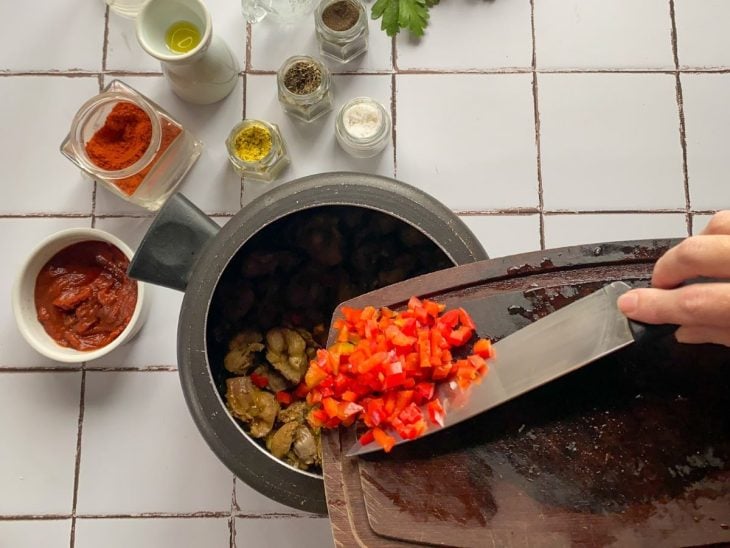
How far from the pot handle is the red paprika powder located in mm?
249

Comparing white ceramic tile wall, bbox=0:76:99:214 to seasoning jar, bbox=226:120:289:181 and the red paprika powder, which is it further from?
seasoning jar, bbox=226:120:289:181

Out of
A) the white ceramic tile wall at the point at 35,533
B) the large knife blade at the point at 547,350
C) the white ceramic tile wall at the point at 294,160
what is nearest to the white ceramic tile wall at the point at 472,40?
the white ceramic tile wall at the point at 294,160

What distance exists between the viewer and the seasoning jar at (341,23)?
1.08 m

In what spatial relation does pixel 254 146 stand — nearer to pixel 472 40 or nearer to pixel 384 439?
pixel 472 40

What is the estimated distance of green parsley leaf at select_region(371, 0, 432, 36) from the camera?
1.09 metres

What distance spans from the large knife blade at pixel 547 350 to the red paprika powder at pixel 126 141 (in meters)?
0.58

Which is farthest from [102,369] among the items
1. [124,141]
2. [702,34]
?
[702,34]

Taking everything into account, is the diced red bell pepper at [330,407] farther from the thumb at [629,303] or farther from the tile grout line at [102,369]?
the tile grout line at [102,369]

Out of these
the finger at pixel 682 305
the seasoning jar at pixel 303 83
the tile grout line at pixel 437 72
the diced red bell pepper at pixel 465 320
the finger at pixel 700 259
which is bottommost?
the finger at pixel 682 305

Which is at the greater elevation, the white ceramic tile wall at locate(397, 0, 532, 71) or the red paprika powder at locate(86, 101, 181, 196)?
the white ceramic tile wall at locate(397, 0, 532, 71)

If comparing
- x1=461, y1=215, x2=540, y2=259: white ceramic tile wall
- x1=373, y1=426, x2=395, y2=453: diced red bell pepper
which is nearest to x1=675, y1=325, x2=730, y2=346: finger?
x1=373, y1=426, x2=395, y2=453: diced red bell pepper

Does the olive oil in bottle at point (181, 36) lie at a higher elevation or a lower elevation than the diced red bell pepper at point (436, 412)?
higher

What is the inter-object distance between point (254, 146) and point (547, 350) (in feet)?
1.94

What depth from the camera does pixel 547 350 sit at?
687mm
